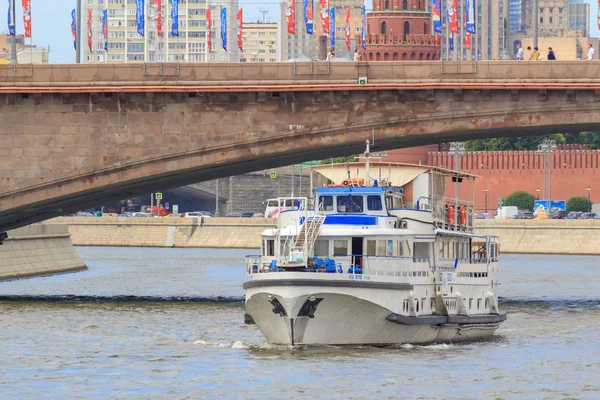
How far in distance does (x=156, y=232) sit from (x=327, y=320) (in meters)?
106

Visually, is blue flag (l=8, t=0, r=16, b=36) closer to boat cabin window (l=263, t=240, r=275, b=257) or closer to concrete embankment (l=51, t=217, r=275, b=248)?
boat cabin window (l=263, t=240, r=275, b=257)

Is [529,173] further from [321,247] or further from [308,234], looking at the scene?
[308,234]

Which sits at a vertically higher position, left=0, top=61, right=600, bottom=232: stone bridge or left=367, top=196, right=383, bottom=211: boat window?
left=0, top=61, right=600, bottom=232: stone bridge

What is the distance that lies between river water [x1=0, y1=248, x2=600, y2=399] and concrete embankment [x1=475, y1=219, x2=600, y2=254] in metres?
64.3

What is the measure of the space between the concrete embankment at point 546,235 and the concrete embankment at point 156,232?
2423 centimetres

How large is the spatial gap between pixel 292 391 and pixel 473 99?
93.3ft

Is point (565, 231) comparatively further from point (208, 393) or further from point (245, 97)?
point (208, 393)

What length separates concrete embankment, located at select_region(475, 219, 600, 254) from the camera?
5428 inches

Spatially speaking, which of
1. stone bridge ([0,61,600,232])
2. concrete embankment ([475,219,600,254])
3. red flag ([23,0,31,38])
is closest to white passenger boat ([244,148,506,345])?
stone bridge ([0,61,600,232])

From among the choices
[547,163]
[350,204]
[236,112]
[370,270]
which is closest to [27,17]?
[236,112]

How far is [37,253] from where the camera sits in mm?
94312

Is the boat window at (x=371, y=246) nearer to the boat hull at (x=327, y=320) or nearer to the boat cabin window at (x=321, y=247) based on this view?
the boat cabin window at (x=321, y=247)

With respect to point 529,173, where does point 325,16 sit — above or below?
above

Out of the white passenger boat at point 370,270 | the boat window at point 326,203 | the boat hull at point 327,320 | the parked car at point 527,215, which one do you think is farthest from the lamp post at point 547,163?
the boat hull at point 327,320
